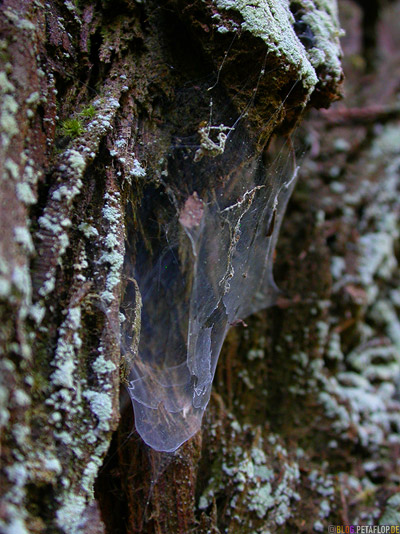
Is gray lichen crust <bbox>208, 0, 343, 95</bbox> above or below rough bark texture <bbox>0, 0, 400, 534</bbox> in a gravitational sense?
above

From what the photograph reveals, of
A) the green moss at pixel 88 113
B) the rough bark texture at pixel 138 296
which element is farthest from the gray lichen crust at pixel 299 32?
the green moss at pixel 88 113

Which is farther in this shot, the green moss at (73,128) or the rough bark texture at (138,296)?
Result: the green moss at (73,128)

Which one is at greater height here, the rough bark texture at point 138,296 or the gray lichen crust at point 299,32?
the gray lichen crust at point 299,32

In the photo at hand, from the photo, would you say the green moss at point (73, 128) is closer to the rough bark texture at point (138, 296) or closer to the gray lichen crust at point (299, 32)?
the rough bark texture at point (138, 296)

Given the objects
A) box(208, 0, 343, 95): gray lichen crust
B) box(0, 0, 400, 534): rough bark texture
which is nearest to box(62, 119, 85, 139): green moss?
box(0, 0, 400, 534): rough bark texture

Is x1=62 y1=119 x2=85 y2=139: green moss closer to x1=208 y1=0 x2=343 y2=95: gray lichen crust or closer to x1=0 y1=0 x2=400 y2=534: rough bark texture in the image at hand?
x1=0 y1=0 x2=400 y2=534: rough bark texture

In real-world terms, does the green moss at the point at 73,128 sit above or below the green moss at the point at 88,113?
below

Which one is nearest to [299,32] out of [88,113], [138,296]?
[88,113]

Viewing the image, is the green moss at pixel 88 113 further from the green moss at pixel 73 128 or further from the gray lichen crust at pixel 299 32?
the gray lichen crust at pixel 299 32

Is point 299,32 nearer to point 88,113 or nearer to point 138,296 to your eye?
point 88,113

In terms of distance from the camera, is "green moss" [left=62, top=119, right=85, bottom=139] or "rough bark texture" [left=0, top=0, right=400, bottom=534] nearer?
"rough bark texture" [left=0, top=0, right=400, bottom=534]
